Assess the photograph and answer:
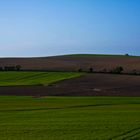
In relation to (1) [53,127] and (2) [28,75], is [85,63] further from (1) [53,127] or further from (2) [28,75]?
(1) [53,127]

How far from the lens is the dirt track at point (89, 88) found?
54781 mm

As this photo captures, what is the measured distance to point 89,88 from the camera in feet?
204

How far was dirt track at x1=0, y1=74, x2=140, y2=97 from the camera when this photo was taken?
5478 cm

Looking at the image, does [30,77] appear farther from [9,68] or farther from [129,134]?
[129,134]

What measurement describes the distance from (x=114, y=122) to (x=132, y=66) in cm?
8219

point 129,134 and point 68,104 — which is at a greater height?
point 129,134

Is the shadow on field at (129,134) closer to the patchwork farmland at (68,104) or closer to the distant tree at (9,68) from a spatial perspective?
the patchwork farmland at (68,104)

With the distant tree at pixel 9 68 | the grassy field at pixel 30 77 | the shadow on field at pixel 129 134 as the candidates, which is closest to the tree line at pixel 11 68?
the distant tree at pixel 9 68

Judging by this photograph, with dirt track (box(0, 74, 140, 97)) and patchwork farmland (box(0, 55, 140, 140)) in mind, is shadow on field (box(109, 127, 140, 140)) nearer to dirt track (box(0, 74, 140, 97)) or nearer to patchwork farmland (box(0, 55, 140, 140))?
patchwork farmland (box(0, 55, 140, 140))

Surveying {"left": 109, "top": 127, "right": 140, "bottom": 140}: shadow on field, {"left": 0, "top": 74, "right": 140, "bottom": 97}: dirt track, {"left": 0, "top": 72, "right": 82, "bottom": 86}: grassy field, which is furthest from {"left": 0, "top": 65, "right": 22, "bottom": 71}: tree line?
{"left": 109, "top": 127, "right": 140, "bottom": 140}: shadow on field

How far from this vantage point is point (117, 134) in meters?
16.3

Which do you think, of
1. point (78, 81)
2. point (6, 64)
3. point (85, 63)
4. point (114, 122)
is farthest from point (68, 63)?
point (114, 122)

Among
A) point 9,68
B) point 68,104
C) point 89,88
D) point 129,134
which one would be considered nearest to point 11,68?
point 9,68

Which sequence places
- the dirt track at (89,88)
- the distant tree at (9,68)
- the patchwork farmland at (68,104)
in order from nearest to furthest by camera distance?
the patchwork farmland at (68,104) < the dirt track at (89,88) < the distant tree at (9,68)
